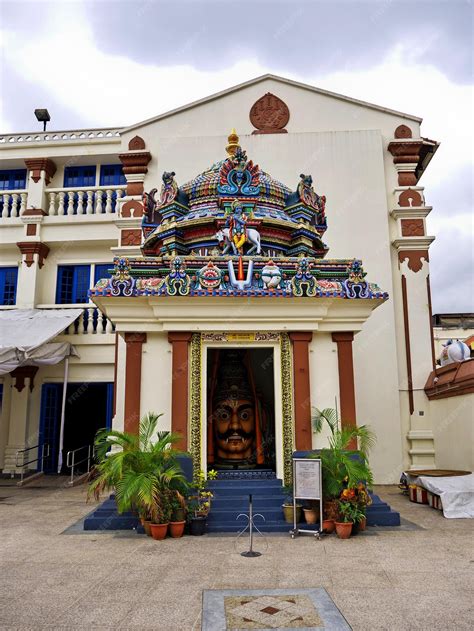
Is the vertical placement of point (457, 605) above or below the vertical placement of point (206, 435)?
below

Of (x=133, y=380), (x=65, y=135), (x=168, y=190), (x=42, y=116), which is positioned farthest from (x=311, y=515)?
(x=42, y=116)

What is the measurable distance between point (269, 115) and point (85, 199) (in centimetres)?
702

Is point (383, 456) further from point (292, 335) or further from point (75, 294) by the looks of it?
point (75, 294)

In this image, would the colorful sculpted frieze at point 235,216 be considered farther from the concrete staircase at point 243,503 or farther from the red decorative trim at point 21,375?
the red decorative trim at point 21,375

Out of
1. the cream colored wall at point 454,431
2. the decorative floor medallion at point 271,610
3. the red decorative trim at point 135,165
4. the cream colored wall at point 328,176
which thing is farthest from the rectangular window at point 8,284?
the decorative floor medallion at point 271,610

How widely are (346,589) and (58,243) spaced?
50.7 ft

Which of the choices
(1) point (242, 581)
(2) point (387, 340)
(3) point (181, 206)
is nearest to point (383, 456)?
(2) point (387, 340)

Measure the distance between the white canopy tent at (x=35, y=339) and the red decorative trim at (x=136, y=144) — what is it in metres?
5.69

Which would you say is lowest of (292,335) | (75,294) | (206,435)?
(206,435)

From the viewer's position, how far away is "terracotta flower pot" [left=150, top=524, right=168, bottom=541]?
7.85m

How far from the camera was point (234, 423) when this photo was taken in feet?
34.3

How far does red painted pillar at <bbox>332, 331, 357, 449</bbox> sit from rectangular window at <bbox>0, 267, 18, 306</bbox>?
1278cm

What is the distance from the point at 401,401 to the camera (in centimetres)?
1505

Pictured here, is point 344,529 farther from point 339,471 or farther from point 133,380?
point 133,380
